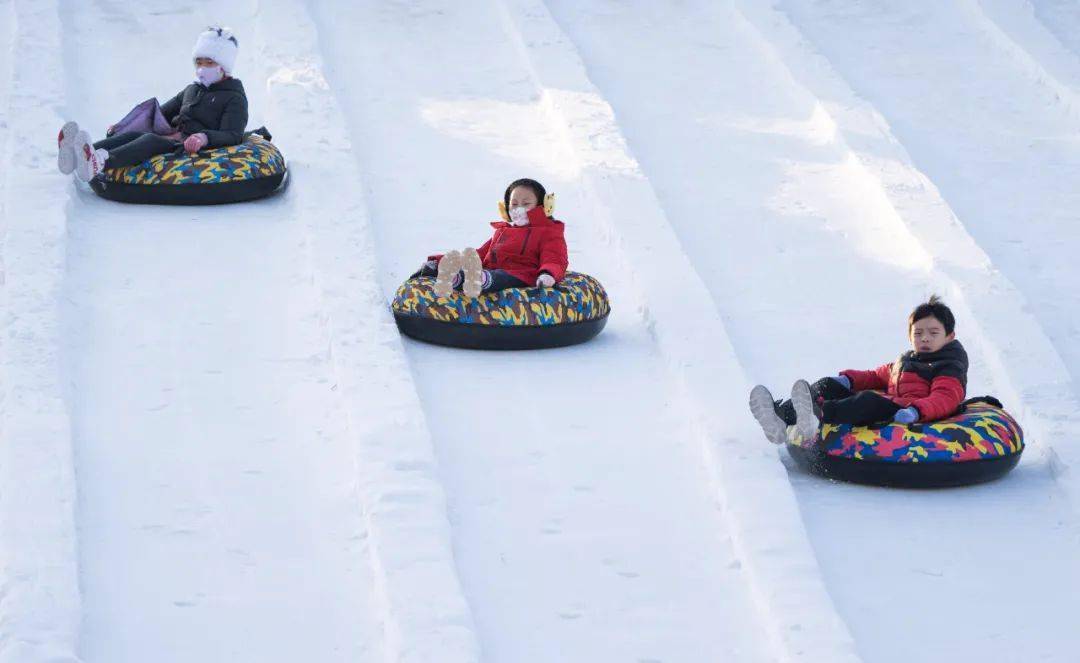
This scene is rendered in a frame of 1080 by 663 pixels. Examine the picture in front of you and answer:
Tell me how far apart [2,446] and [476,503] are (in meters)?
1.62

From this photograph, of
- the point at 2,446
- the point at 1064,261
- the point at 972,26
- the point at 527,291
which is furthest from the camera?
the point at 972,26

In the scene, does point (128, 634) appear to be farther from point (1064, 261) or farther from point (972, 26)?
point (972, 26)

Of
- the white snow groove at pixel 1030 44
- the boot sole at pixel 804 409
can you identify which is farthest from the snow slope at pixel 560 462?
the white snow groove at pixel 1030 44

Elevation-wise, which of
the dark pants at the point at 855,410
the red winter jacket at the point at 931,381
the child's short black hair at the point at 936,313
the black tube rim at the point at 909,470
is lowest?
the black tube rim at the point at 909,470

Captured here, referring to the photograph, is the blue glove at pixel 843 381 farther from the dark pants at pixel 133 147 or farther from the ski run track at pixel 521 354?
the dark pants at pixel 133 147

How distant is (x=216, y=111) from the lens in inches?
326

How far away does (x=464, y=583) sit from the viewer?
5.09 metres

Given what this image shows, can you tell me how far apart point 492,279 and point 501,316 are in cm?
18

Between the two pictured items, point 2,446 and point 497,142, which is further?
point 497,142

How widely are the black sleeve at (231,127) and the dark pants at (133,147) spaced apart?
19 cm

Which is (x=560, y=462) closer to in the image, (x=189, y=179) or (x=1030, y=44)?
(x=189, y=179)

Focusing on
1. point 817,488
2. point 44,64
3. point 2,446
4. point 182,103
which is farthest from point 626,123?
point 2,446

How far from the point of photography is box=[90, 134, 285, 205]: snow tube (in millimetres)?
7957

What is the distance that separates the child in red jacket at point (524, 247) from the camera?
6.84 meters
